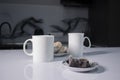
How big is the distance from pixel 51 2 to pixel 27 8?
1.07 feet

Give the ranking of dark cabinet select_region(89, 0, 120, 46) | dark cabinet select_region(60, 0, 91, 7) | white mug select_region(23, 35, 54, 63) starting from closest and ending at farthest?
white mug select_region(23, 35, 54, 63)
dark cabinet select_region(89, 0, 120, 46)
dark cabinet select_region(60, 0, 91, 7)

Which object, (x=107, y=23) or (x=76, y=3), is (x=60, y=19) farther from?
(x=107, y=23)

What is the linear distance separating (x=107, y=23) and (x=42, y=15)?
0.84 m

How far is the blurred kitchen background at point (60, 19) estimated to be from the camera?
2381 millimetres

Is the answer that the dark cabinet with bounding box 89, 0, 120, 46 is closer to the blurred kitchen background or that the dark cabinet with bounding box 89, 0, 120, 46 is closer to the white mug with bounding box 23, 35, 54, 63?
the blurred kitchen background

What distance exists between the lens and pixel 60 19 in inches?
102

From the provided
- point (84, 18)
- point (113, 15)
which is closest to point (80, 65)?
point (113, 15)

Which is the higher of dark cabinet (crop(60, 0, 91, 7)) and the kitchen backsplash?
dark cabinet (crop(60, 0, 91, 7))

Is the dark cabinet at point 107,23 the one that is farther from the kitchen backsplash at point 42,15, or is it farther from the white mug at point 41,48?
the white mug at point 41,48

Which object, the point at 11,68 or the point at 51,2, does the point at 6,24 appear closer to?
the point at 51,2

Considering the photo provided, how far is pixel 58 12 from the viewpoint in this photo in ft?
8.45

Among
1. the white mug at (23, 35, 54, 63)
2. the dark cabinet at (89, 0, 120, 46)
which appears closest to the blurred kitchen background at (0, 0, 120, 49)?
the dark cabinet at (89, 0, 120, 46)

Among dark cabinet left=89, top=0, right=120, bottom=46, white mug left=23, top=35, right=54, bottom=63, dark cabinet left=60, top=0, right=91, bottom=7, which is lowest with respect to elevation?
white mug left=23, top=35, right=54, bottom=63

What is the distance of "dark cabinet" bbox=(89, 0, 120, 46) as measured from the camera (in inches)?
93.0
